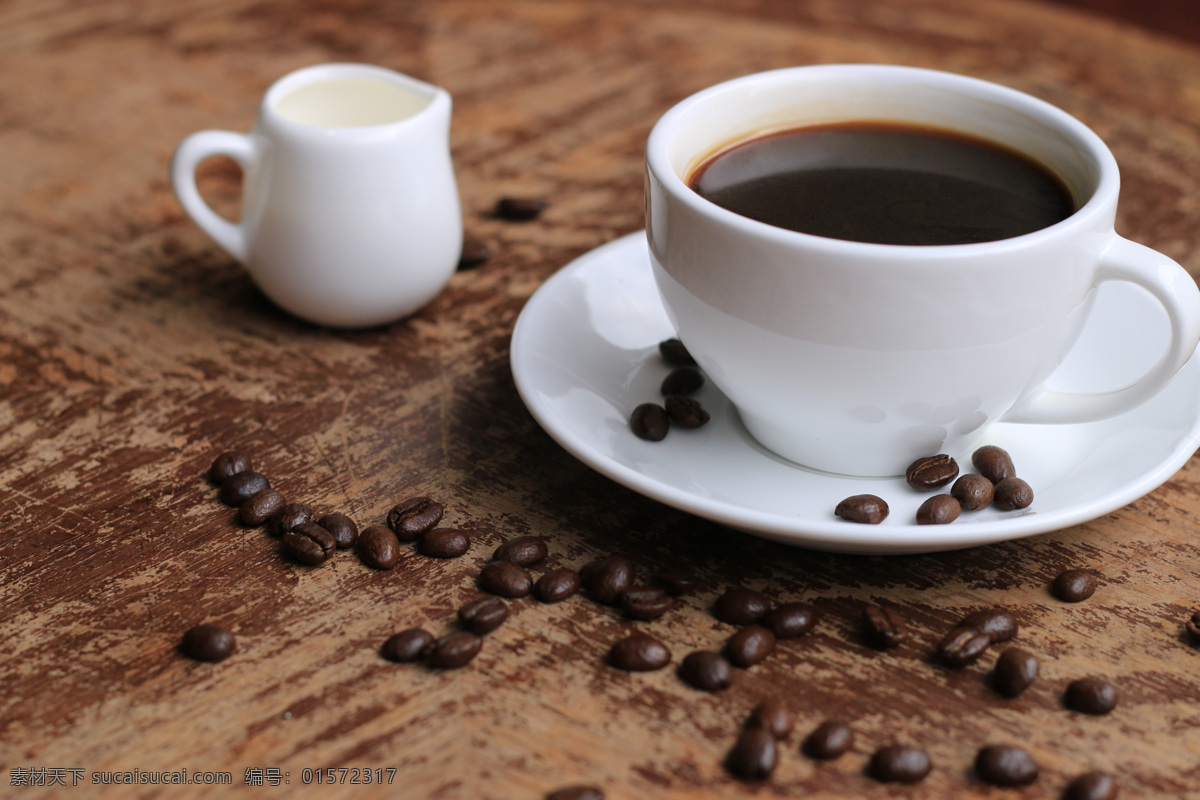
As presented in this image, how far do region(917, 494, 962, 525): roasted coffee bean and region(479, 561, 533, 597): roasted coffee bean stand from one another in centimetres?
40

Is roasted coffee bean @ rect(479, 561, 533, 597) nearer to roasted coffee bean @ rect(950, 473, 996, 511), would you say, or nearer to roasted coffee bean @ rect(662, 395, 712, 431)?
roasted coffee bean @ rect(662, 395, 712, 431)

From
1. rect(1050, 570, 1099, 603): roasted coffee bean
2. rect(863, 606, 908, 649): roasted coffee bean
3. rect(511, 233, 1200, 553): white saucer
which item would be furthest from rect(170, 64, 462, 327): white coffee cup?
rect(1050, 570, 1099, 603): roasted coffee bean

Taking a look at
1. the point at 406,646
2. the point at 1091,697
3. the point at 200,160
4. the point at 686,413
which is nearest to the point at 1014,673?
the point at 1091,697

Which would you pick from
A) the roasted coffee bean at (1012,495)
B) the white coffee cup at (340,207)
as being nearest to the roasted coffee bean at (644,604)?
the roasted coffee bean at (1012,495)

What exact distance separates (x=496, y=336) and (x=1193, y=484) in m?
0.89

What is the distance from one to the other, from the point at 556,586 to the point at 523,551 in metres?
0.06

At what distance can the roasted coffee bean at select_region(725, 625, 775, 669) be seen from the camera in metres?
1.04

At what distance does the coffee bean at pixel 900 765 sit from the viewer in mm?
929

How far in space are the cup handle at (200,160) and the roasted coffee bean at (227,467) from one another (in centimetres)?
43

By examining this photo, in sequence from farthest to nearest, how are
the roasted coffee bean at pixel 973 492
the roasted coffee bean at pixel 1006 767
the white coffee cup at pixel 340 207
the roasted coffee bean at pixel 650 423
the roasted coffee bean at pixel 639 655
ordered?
the white coffee cup at pixel 340 207, the roasted coffee bean at pixel 650 423, the roasted coffee bean at pixel 973 492, the roasted coffee bean at pixel 639 655, the roasted coffee bean at pixel 1006 767

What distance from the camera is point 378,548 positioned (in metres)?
1.17

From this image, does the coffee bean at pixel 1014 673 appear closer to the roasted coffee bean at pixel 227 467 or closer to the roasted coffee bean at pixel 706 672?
the roasted coffee bean at pixel 706 672

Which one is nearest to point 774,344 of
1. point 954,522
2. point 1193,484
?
point 954,522

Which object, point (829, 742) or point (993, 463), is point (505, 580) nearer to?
point (829, 742)
